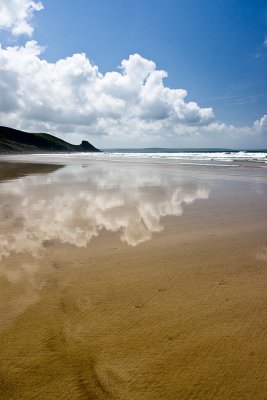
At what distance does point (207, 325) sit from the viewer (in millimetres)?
2748

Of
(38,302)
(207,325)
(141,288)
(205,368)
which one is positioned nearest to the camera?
(205,368)

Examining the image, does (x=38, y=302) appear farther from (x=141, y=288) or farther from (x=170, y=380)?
(x=170, y=380)

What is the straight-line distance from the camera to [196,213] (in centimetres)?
736

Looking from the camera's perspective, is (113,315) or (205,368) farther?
(113,315)

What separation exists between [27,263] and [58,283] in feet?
2.80

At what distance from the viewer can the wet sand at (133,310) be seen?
83.7 inches

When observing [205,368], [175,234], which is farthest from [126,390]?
[175,234]

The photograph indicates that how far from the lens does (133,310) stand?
9.89ft

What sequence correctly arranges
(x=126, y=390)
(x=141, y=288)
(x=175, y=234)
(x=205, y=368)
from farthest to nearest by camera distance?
(x=175, y=234), (x=141, y=288), (x=205, y=368), (x=126, y=390)

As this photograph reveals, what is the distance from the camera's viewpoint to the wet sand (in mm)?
2127

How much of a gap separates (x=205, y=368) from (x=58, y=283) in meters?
2.01

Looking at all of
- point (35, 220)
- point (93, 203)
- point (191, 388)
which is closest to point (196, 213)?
point (93, 203)

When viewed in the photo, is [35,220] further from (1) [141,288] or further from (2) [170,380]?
(2) [170,380]

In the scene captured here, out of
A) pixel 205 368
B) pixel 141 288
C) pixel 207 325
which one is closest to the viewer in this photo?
pixel 205 368
